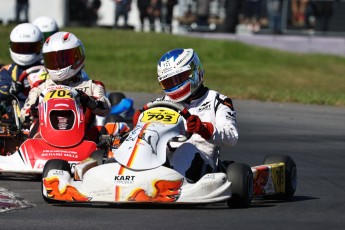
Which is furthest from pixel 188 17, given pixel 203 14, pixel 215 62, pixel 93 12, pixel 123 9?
pixel 93 12

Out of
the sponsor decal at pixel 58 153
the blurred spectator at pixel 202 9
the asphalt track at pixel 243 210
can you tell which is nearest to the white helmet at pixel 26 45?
the asphalt track at pixel 243 210

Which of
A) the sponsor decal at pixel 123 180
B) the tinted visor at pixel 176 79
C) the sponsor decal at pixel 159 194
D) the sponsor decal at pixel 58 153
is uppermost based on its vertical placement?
the tinted visor at pixel 176 79

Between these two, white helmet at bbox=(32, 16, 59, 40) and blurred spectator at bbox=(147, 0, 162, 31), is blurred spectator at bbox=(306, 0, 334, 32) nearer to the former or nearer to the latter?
blurred spectator at bbox=(147, 0, 162, 31)

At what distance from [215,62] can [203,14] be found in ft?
4.41

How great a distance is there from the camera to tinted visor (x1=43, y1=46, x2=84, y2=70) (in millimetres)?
10070

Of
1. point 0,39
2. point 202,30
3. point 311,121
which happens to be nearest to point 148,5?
point 202,30

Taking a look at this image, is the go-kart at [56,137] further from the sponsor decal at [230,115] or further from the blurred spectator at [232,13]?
the blurred spectator at [232,13]

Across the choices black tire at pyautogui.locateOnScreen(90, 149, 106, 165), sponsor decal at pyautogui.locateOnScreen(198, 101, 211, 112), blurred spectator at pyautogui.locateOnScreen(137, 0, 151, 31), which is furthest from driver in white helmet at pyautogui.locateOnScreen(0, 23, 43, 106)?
blurred spectator at pyautogui.locateOnScreen(137, 0, 151, 31)

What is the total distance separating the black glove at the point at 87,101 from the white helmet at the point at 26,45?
2.54m

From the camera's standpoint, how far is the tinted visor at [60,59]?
10.1 metres

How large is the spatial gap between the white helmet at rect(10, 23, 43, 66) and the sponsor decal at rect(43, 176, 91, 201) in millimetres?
4864

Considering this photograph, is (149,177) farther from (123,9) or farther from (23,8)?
(123,9)

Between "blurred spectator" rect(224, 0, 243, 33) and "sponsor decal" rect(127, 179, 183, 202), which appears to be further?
"blurred spectator" rect(224, 0, 243, 33)

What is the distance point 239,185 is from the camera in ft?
24.2
